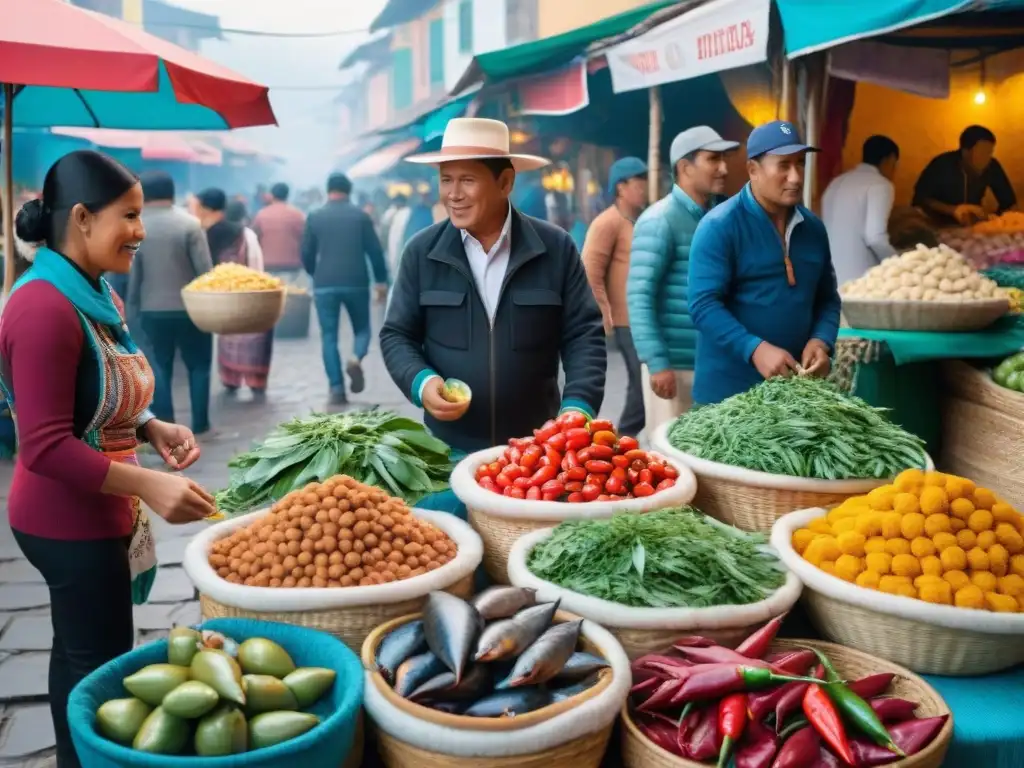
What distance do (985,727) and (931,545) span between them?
1.41 ft

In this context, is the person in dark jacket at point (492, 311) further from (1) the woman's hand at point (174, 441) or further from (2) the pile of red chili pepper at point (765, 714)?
(2) the pile of red chili pepper at point (765, 714)

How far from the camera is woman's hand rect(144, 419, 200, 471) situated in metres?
2.92

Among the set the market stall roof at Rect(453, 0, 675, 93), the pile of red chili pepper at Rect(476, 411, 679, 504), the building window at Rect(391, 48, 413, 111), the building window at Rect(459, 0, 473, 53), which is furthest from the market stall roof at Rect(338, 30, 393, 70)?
the pile of red chili pepper at Rect(476, 411, 679, 504)

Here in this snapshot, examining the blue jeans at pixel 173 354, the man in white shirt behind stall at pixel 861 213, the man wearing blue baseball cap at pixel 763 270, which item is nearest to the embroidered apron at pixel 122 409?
the man wearing blue baseball cap at pixel 763 270

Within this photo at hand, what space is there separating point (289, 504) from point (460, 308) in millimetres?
1382

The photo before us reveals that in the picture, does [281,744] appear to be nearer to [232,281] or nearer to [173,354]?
[232,281]

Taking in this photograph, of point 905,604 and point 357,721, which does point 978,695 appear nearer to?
point 905,604

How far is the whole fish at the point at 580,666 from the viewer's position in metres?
1.92

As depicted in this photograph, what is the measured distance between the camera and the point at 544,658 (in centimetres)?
187

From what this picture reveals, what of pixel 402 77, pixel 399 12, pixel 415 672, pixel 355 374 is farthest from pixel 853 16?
pixel 402 77

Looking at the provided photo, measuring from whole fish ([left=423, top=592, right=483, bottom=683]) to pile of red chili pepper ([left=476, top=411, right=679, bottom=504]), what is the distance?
712mm

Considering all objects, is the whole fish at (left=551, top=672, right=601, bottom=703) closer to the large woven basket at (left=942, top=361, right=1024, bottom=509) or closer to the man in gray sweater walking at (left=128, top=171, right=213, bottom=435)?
the large woven basket at (left=942, top=361, right=1024, bottom=509)

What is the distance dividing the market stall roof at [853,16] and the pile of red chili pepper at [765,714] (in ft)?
14.5

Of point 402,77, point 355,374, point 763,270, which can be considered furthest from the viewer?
point 402,77
